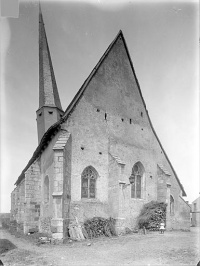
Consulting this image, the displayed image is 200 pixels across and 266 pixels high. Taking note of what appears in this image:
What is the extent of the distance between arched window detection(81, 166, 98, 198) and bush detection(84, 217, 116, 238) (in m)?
1.60

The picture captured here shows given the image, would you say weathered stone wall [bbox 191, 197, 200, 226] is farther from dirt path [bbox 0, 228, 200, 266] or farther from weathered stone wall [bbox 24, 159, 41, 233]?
dirt path [bbox 0, 228, 200, 266]

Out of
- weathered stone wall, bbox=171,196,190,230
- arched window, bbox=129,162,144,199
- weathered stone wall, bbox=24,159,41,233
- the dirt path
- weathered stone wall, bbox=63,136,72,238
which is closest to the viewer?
the dirt path

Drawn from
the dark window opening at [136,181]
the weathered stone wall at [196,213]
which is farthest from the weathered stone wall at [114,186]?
the weathered stone wall at [196,213]

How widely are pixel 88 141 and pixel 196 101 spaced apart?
8790 millimetres

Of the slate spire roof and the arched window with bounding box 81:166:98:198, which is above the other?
the slate spire roof

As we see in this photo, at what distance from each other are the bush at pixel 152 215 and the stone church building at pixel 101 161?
17.6 inches

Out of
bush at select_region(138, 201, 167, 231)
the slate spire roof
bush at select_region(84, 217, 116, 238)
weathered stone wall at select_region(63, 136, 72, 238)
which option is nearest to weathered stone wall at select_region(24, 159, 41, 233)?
weathered stone wall at select_region(63, 136, 72, 238)

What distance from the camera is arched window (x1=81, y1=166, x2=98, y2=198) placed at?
15.3 meters

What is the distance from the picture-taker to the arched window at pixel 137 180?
1773 centimetres

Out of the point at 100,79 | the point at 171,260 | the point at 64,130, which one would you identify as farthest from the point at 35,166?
the point at 171,260

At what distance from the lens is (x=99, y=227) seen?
14266 mm

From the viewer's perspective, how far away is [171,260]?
761cm

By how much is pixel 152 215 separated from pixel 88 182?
5099 millimetres

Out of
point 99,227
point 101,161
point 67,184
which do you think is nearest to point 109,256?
point 99,227
